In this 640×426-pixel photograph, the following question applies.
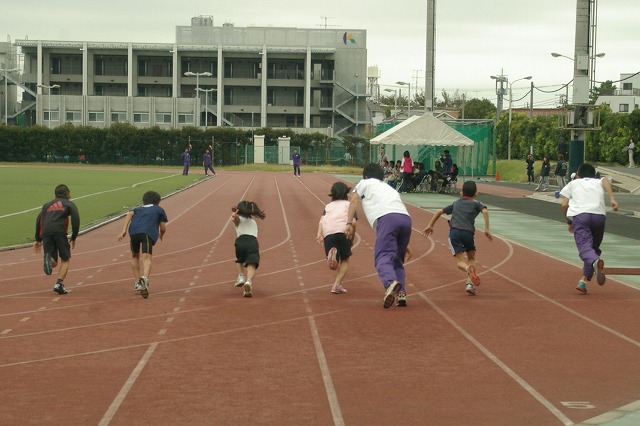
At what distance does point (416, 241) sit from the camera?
22328mm

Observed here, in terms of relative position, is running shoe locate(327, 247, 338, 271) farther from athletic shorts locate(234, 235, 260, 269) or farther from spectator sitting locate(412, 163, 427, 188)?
spectator sitting locate(412, 163, 427, 188)

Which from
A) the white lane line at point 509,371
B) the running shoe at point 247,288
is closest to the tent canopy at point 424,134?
the running shoe at point 247,288

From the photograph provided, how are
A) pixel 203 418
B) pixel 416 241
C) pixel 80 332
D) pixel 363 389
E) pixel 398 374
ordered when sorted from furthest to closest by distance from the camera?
pixel 416 241, pixel 80 332, pixel 398 374, pixel 363 389, pixel 203 418

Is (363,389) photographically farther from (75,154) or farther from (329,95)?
(329,95)

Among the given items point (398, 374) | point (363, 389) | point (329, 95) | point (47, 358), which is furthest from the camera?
point (329, 95)

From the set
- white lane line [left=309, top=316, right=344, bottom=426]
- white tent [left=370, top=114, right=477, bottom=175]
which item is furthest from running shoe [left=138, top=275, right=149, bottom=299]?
white tent [left=370, top=114, right=477, bottom=175]

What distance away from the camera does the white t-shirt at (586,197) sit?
47.2ft

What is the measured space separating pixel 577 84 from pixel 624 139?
99.6 feet

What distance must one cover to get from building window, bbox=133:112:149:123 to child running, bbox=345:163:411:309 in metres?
90.1

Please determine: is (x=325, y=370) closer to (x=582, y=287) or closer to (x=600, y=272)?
(x=600, y=272)

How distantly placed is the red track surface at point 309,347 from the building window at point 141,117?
8456 centimetres

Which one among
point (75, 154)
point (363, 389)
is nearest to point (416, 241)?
point (363, 389)

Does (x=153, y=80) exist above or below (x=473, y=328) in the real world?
above

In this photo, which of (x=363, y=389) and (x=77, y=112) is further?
(x=77, y=112)
